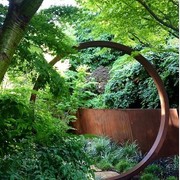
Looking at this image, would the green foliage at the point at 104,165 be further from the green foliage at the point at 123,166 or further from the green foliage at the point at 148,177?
the green foliage at the point at 148,177

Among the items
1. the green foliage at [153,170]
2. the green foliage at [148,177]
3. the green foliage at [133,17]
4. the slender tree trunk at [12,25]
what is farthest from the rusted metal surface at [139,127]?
the slender tree trunk at [12,25]

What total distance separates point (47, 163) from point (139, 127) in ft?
11.9

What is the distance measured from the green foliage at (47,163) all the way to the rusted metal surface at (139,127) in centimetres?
338

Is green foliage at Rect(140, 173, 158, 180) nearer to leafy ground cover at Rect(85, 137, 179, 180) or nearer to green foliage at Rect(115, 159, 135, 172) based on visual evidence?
leafy ground cover at Rect(85, 137, 179, 180)

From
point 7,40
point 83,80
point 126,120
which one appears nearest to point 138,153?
point 126,120

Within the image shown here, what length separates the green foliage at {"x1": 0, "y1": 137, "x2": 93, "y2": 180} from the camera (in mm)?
1272

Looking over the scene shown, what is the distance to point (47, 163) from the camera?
134cm

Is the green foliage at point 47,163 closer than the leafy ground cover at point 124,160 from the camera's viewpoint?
Yes

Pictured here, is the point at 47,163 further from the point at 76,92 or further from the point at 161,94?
the point at 76,92

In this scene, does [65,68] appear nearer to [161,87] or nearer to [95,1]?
[161,87]

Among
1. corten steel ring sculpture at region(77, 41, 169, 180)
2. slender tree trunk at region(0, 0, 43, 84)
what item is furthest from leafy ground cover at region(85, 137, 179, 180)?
slender tree trunk at region(0, 0, 43, 84)

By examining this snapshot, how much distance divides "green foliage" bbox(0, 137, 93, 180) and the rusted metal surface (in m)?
3.38

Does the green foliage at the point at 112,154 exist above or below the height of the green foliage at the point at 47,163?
below

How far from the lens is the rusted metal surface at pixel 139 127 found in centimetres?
466
